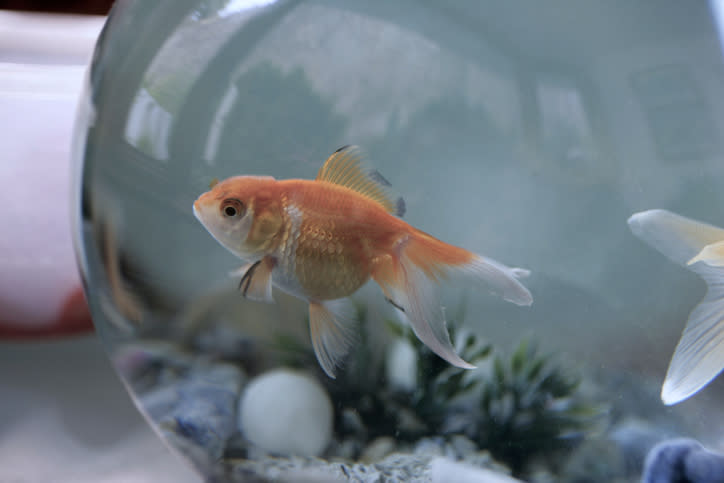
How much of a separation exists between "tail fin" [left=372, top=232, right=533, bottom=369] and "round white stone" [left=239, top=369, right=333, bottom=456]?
106 mm

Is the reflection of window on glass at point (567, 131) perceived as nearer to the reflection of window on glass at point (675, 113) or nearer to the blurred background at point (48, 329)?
the reflection of window on glass at point (675, 113)

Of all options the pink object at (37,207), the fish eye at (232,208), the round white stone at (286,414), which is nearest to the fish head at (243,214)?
the fish eye at (232,208)

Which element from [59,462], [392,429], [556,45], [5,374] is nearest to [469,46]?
[556,45]

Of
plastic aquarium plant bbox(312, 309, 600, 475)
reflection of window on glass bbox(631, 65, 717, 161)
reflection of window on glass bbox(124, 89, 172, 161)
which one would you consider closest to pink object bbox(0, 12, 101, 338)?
reflection of window on glass bbox(124, 89, 172, 161)

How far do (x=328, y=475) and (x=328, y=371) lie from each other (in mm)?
105

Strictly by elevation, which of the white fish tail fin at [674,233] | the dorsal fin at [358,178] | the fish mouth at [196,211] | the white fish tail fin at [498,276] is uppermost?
the white fish tail fin at [674,233]

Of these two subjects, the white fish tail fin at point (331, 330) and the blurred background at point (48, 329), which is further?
the blurred background at point (48, 329)

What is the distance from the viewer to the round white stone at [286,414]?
48 cm

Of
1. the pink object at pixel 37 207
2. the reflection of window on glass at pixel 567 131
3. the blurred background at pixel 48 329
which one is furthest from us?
the pink object at pixel 37 207

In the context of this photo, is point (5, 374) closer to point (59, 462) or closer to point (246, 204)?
point (59, 462)

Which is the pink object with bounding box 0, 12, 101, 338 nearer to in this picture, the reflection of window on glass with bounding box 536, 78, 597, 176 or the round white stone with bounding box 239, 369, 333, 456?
the round white stone with bounding box 239, 369, 333, 456

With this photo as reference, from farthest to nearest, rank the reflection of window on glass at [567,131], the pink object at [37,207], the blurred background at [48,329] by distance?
1. the pink object at [37,207]
2. the blurred background at [48,329]
3. the reflection of window on glass at [567,131]

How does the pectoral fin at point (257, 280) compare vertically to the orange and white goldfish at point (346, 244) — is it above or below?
below

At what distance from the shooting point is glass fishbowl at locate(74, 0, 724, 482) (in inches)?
16.4
